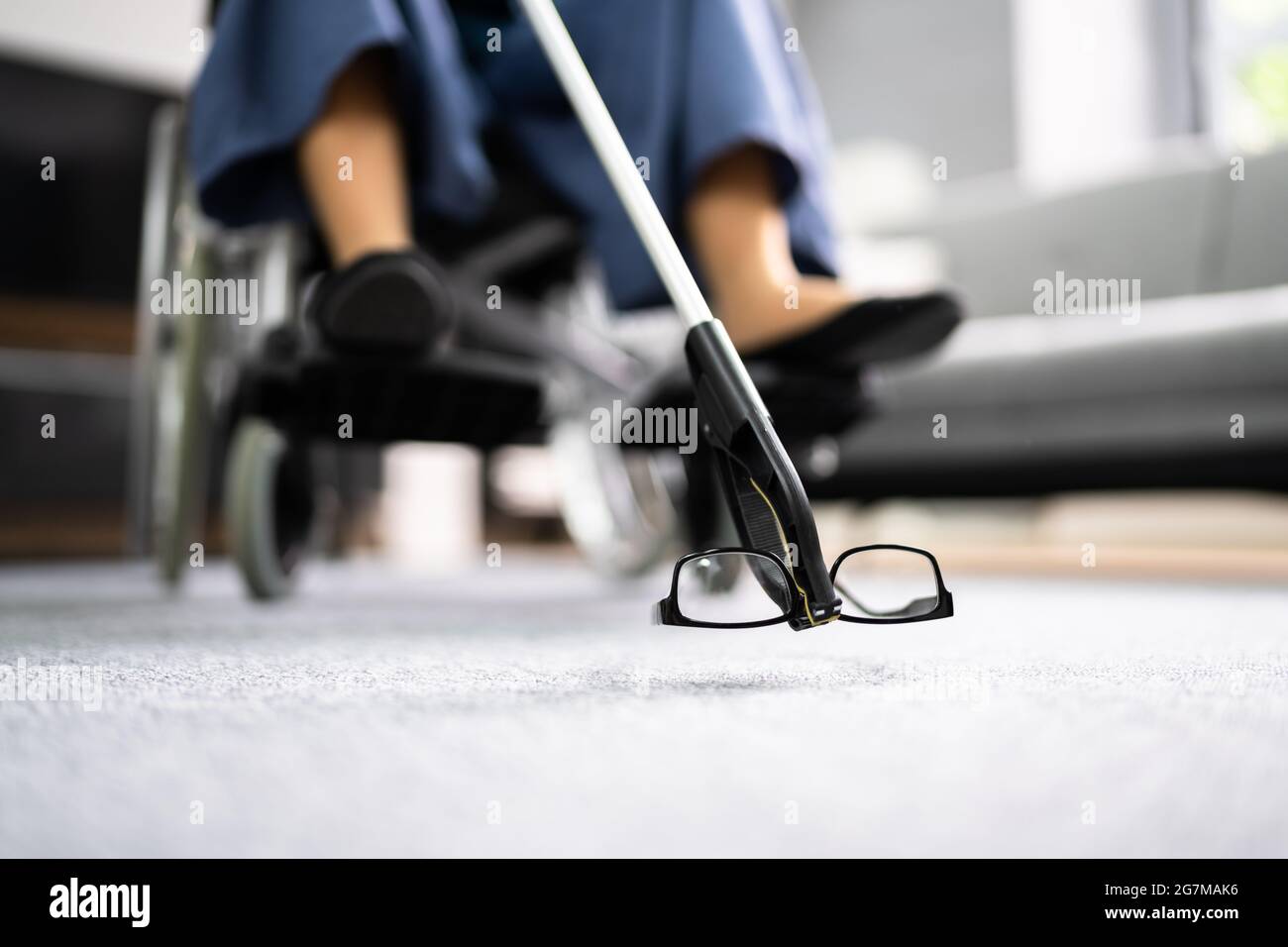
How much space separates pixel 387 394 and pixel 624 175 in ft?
1.28

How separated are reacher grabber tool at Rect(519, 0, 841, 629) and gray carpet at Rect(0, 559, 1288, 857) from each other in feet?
0.16

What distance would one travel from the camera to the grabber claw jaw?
461 millimetres

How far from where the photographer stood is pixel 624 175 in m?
0.54

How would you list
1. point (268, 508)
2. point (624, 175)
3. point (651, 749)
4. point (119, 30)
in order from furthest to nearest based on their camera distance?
point (119, 30) → point (268, 508) → point (624, 175) → point (651, 749)

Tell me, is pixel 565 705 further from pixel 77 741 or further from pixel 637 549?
pixel 637 549

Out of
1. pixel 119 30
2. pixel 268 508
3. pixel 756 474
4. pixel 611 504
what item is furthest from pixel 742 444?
pixel 119 30

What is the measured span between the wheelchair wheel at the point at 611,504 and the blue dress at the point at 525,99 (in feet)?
1.49
